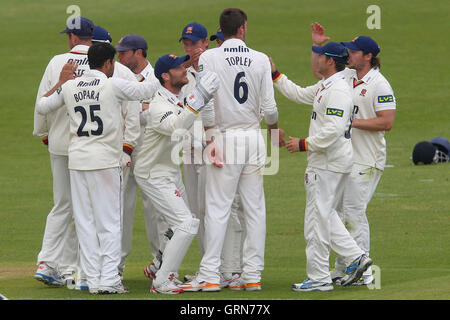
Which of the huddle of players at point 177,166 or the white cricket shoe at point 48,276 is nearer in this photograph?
the huddle of players at point 177,166

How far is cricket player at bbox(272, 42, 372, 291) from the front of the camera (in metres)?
9.02

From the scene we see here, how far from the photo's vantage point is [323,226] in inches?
356

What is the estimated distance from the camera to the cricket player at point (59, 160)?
955cm

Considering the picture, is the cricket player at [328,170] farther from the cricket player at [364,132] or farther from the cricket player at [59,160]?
the cricket player at [59,160]

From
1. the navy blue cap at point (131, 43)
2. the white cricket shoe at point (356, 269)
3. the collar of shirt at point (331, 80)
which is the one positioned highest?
the navy blue cap at point (131, 43)

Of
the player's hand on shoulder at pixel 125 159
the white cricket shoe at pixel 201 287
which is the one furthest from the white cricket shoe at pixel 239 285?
the player's hand on shoulder at pixel 125 159

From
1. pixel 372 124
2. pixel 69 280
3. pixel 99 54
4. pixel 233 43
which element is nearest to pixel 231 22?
pixel 233 43

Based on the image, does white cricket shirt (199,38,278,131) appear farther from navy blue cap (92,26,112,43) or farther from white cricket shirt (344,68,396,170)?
navy blue cap (92,26,112,43)

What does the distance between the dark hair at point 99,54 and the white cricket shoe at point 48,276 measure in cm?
225

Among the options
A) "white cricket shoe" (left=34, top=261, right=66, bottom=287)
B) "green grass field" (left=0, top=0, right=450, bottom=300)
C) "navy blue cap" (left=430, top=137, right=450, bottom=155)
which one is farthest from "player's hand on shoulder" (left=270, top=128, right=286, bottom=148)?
"navy blue cap" (left=430, top=137, right=450, bottom=155)

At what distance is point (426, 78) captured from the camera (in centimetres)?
3141

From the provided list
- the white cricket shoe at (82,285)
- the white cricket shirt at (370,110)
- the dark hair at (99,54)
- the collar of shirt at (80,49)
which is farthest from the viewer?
the white cricket shirt at (370,110)

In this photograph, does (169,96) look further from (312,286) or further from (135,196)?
(312,286)

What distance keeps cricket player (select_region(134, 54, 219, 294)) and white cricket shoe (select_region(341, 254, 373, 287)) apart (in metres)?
1.63
